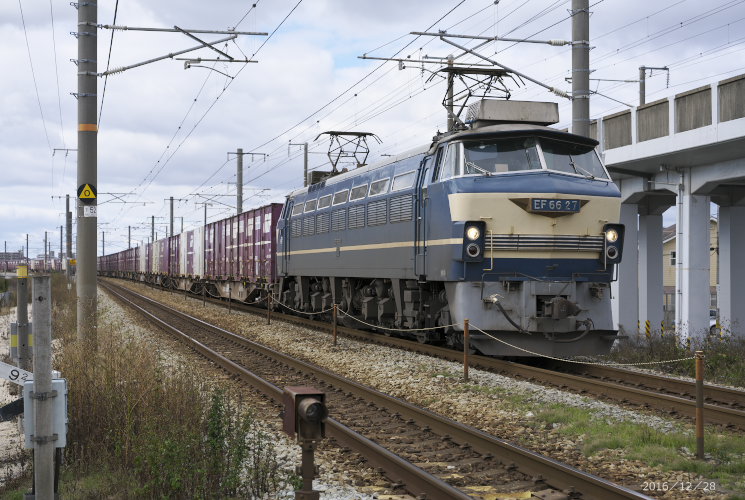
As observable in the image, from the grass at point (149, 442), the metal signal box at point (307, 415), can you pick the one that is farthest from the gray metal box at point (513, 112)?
the metal signal box at point (307, 415)

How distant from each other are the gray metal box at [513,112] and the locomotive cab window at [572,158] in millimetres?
1196

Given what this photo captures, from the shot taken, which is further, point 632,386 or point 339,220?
point 339,220

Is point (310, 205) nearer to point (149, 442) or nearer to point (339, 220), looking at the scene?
point (339, 220)

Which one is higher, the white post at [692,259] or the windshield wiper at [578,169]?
the windshield wiper at [578,169]

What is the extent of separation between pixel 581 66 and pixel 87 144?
848 cm

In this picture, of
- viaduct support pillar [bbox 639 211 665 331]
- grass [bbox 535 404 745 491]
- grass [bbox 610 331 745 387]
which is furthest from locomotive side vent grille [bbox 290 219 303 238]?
grass [bbox 535 404 745 491]

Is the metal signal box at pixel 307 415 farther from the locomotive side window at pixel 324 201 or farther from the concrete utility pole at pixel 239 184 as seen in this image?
the concrete utility pole at pixel 239 184

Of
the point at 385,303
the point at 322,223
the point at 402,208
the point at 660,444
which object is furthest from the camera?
the point at 322,223

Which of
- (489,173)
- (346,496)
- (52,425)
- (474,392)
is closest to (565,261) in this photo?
(489,173)

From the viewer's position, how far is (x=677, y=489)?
5.93m

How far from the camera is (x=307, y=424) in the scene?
4.88m

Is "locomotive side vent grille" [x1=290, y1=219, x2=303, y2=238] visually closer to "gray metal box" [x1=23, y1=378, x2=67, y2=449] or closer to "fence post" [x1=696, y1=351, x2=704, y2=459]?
"fence post" [x1=696, y1=351, x2=704, y2=459]

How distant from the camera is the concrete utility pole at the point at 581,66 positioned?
13.8 meters

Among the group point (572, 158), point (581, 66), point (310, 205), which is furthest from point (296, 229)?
point (572, 158)
